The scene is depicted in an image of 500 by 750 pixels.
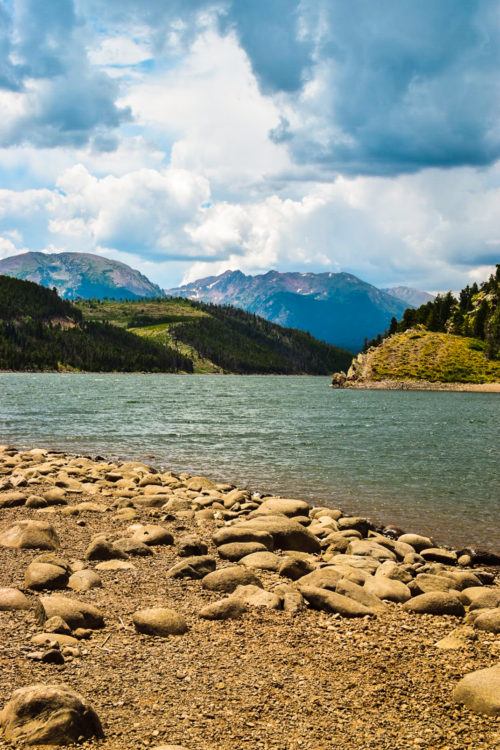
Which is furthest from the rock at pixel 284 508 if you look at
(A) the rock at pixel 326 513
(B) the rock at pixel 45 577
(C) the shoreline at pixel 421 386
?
(C) the shoreline at pixel 421 386

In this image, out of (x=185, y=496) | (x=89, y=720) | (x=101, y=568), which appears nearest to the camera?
(x=89, y=720)

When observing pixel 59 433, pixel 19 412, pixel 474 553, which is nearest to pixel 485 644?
pixel 474 553

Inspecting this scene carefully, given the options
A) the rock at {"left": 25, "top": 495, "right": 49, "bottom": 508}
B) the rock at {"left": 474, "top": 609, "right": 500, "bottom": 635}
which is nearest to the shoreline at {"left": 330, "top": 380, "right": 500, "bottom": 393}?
the rock at {"left": 25, "top": 495, "right": 49, "bottom": 508}

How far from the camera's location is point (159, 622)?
9.59 metres

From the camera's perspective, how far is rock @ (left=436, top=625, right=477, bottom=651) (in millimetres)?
9430

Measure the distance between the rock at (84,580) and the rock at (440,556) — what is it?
9.99 metres

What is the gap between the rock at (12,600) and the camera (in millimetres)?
9883

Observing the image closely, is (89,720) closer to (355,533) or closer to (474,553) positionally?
(355,533)

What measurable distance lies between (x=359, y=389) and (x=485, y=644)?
179 metres

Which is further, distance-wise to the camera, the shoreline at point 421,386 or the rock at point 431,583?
the shoreline at point 421,386

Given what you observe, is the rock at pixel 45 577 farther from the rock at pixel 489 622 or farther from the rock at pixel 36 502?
the rock at pixel 489 622

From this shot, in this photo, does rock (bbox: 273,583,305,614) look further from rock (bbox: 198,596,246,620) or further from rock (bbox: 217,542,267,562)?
rock (bbox: 217,542,267,562)

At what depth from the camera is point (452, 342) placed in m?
186

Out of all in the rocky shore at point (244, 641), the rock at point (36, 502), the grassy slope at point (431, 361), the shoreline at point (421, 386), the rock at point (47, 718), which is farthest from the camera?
the grassy slope at point (431, 361)
